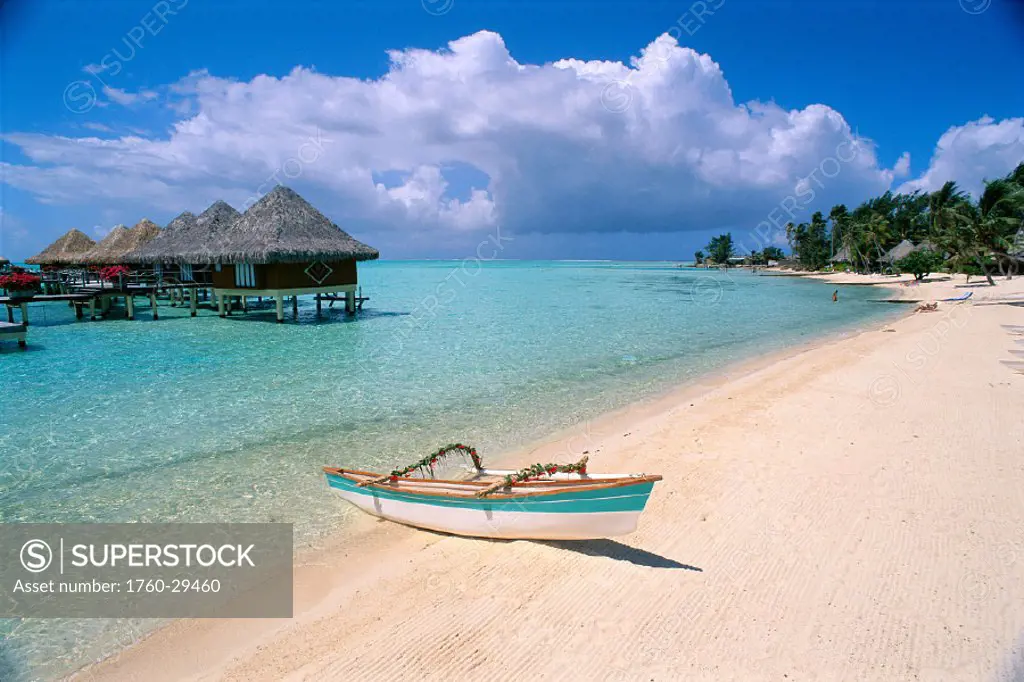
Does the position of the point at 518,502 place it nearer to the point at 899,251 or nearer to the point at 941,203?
the point at 941,203

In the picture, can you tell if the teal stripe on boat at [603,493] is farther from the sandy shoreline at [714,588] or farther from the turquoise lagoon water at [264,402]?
the turquoise lagoon water at [264,402]

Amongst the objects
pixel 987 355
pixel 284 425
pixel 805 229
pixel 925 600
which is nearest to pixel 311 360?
pixel 284 425

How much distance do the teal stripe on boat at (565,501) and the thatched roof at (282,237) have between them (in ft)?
Answer: 66.3

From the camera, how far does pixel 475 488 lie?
5.52 meters

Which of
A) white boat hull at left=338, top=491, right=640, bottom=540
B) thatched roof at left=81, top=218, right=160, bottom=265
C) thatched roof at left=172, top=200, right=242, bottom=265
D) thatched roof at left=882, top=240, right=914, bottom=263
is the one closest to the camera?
white boat hull at left=338, top=491, right=640, bottom=540

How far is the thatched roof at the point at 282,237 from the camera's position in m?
23.0

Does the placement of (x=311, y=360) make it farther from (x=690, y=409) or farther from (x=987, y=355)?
(x=987, y=355)

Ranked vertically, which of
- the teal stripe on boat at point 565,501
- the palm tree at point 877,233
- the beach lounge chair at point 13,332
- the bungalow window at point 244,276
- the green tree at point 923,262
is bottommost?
the teal stripe on boat at point 565,501

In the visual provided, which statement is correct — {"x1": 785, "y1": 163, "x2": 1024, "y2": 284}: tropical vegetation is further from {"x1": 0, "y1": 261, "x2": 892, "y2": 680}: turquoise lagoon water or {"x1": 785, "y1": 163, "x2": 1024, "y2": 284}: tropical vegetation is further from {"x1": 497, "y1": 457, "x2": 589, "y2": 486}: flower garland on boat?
{"x1": 497, "y1": 457, "x2": 589, "y2": 486}: flower garland on boat

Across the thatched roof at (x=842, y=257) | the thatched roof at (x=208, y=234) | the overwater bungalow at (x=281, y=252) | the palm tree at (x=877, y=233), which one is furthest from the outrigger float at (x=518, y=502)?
the thatched roof at (x=842, y=257)

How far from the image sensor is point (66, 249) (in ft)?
119

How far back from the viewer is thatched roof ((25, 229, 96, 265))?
3569 centimetres

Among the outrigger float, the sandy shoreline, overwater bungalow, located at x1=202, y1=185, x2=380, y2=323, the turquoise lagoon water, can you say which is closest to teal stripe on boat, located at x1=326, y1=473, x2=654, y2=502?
the outrigger float

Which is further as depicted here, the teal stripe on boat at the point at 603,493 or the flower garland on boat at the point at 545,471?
the flower garland on boat at the point at 545,471
